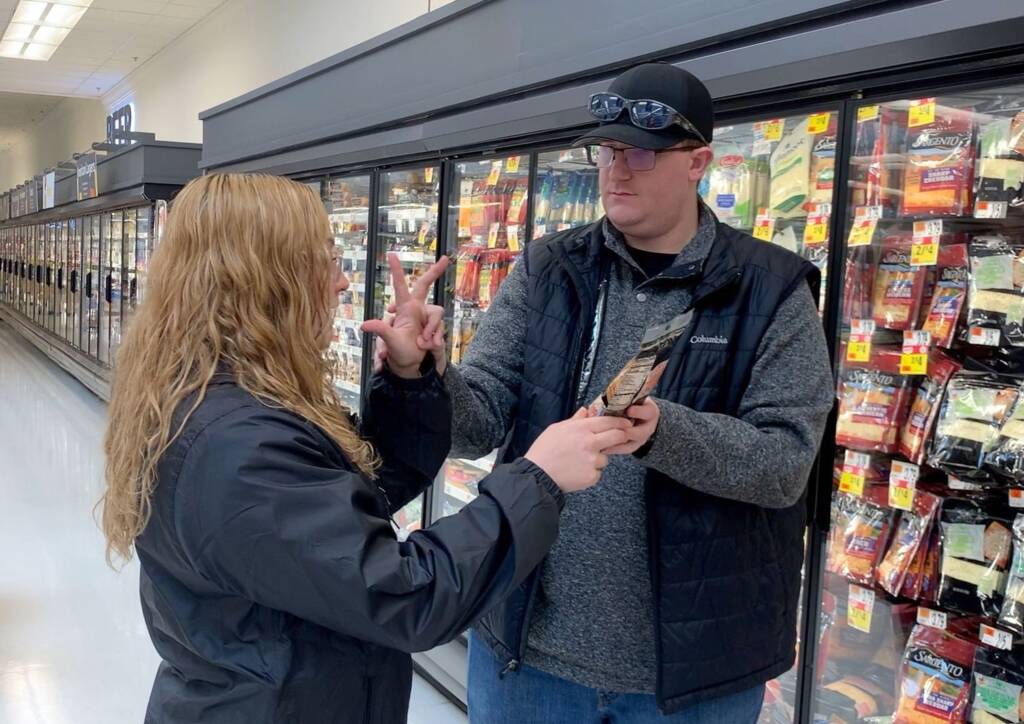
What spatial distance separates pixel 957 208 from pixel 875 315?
347 millimetres

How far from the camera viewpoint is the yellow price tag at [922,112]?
6.79ft

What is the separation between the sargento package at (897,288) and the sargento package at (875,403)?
102 millimetres

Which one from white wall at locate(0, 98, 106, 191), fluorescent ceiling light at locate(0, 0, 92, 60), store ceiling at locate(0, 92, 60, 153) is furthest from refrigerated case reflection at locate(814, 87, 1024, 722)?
store ceiling at locate(0, 92, 60, 153)

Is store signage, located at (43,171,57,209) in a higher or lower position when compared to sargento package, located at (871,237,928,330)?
higher

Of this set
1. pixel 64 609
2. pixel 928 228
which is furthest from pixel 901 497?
pixel 64 609

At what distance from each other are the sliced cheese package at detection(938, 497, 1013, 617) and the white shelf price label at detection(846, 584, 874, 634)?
24cm

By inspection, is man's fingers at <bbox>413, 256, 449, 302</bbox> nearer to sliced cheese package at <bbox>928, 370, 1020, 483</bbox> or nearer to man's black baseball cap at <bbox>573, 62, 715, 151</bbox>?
man's black baseball cap at <bbox>573, 62, 715, 151</bbox>

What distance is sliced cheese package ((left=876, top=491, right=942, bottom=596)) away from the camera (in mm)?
2324

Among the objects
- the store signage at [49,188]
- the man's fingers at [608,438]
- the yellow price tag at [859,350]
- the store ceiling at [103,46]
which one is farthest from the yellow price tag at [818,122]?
the store signage at [49,188]

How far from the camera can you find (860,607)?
2.49 m

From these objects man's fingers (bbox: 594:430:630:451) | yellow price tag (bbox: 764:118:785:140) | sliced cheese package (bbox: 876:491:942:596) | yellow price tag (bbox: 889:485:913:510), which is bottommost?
sliced cheese package (bbox: 876:491:942:596)

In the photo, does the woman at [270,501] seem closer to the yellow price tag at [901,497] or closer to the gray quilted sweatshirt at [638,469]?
the gray quilted sweatshirt at [638,469]

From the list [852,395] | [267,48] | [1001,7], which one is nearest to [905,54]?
[1001,7]

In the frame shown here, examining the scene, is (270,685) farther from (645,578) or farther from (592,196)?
(592,196)
